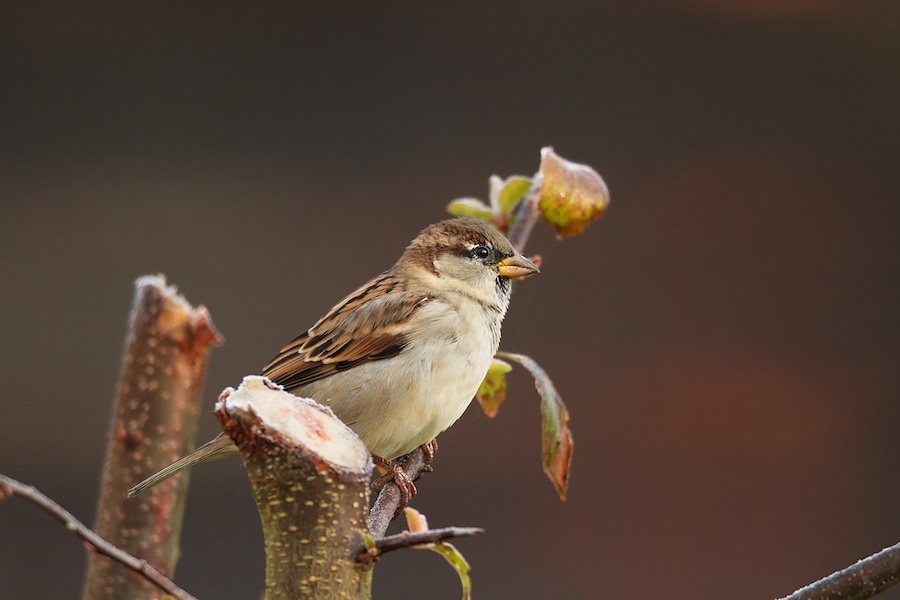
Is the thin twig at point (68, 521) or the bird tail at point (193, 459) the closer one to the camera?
the thin twig at point (68, 521)

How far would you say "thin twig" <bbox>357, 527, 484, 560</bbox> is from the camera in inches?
25.9

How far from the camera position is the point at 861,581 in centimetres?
78

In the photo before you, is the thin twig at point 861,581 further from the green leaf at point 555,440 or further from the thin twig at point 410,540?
the green leaf at point 555,440

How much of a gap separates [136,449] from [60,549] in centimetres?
177

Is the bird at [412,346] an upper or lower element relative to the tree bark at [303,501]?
upper

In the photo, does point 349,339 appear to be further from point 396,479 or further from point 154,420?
point 154,420

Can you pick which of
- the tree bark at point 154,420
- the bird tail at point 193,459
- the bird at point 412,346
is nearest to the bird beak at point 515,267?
the bird at point 412,346


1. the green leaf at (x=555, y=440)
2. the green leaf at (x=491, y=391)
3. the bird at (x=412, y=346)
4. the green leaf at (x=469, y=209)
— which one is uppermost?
the green leaf at (x=469, y=209)

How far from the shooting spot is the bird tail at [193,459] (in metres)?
1.11

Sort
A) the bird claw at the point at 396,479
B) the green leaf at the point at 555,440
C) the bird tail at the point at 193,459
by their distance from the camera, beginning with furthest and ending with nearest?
1. the bird claw at the point at 396,479
2. the green leaf at the point at 555,440
3. the bird tail at the point at 193,459

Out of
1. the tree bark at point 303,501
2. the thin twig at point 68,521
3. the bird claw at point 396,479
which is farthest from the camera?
the bird claw at point 396,479

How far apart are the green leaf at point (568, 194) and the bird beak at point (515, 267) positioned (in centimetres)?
23

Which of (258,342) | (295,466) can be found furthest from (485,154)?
(295,466)

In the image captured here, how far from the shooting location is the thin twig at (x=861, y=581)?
78 centimetres
